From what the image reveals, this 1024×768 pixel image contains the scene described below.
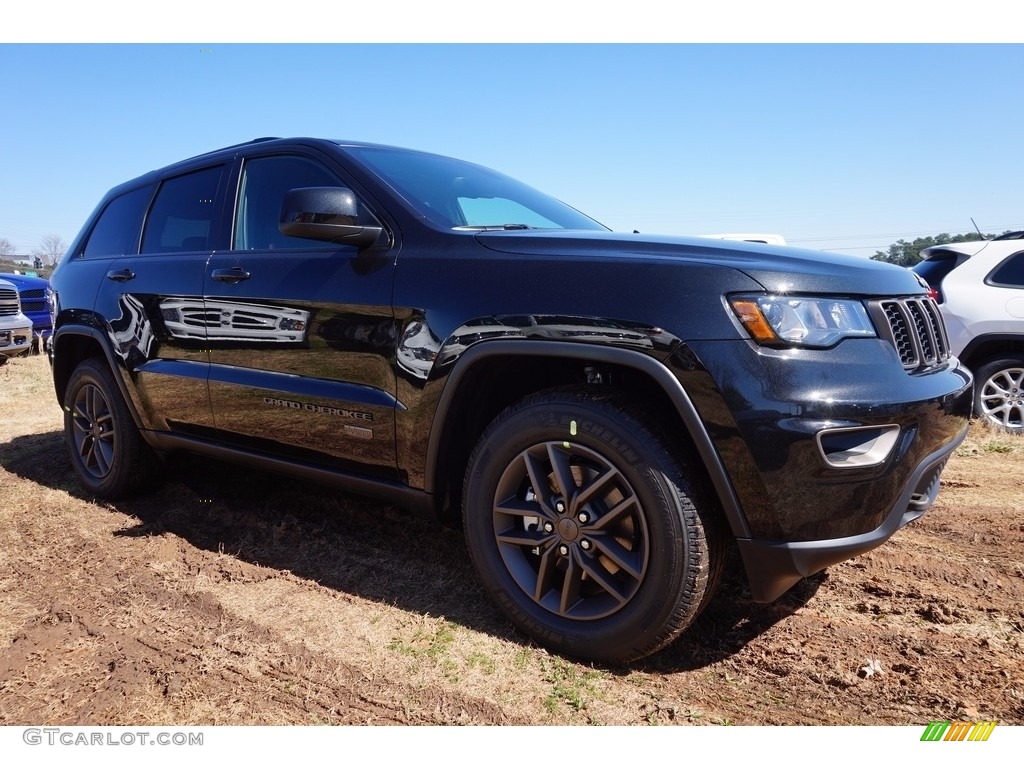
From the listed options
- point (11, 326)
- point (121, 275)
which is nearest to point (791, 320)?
point (121, 275)

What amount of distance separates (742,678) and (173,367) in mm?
2999

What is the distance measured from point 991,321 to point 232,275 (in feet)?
19.0

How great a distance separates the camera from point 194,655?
2.51 m

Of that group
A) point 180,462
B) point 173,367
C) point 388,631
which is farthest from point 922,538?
point 180,462

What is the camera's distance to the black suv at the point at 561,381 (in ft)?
6.77

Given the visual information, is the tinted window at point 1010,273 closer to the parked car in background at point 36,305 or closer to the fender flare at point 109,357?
the fender flare at point 109,357

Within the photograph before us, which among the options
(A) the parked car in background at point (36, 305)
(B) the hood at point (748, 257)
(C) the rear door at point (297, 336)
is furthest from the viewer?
(A) the parked car in background at point (36, 305)

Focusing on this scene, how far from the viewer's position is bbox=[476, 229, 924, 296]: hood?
211 centimetres

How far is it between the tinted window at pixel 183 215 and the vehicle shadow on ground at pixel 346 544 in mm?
1348

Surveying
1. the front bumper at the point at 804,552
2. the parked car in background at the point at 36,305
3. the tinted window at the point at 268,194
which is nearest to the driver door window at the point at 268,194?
the tinted window at the point at 268,194

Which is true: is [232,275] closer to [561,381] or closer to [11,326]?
[561,381]

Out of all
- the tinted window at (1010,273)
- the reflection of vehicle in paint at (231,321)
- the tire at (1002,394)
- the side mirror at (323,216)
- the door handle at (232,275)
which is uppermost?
the side mirror at (323,216)

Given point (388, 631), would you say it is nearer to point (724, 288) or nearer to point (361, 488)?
point (361, 488)

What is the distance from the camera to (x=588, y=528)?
2.32 metres
